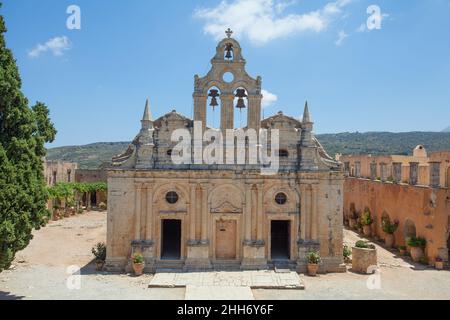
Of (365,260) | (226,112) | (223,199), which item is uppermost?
(226,112)

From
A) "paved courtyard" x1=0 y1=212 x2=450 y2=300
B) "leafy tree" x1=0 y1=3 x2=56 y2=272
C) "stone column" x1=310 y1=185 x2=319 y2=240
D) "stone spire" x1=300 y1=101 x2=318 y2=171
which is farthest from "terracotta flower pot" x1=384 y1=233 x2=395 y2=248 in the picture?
"leafy tree" x1=0 y1=3 x2=56 y2=272

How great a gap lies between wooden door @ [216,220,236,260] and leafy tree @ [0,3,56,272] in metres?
8.67

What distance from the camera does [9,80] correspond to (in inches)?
600

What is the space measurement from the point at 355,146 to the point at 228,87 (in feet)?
283

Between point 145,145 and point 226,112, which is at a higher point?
point 226,112

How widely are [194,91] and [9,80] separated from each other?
8.93 m

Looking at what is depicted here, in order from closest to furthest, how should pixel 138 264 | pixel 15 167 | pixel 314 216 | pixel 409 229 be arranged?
pixel 15 167 → pixel 138 264 → pixel 314 216 → pixel 409 229

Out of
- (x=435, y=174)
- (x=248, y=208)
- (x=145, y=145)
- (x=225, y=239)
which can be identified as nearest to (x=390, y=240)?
(x=435, y=174)

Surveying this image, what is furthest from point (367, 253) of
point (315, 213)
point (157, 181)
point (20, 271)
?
point (20, 271)

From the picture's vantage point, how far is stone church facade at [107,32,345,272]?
20.8m

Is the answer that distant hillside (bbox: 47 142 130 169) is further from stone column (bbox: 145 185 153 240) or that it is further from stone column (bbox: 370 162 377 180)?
stone column (bbox: 145 185 153 240)

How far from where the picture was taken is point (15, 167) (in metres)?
15.2

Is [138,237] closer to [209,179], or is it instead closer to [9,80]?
[209,179]

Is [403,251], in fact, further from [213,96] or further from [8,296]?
[8,296]
